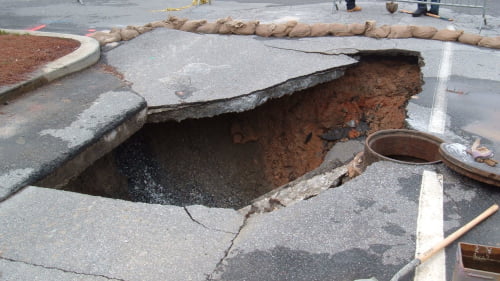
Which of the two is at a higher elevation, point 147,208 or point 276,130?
point 147,208

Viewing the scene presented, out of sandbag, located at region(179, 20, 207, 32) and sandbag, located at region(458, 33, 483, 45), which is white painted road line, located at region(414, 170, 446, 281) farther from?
sandbag, located at region(179, 20, 207, 32)

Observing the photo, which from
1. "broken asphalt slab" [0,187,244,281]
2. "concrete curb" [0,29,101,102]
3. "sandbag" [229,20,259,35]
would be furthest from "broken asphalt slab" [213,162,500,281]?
"sandbag" [229,20,259,35]

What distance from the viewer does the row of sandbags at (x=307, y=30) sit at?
6732mm

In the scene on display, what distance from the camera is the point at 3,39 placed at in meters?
6.43

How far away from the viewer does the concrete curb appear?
4.79 m

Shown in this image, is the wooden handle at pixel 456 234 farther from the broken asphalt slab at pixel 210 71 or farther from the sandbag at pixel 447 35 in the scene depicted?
the sandbag at pixel 447 35

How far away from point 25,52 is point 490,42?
6.93 meters

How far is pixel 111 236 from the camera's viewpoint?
283 centimetres

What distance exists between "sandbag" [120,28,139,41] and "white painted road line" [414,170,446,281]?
17.4 ft

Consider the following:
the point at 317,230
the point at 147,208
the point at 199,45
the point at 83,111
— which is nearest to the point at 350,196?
the point at 317,230

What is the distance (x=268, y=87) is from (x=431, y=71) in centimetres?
228

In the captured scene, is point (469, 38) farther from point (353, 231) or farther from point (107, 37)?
point (107, 37)

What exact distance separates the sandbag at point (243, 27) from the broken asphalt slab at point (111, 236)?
479cm

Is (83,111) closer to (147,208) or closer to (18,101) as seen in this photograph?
(18,101)
